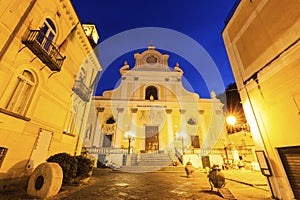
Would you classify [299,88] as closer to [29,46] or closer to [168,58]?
[29,46]

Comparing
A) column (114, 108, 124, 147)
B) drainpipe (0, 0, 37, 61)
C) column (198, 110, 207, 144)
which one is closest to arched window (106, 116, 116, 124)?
column (114, 108, 124, 147)

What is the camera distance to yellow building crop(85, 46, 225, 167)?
672 inches

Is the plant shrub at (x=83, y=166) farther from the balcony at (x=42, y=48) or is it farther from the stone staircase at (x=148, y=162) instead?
the stone staircase at (x=148, y=162)

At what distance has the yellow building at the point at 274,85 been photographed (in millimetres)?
3896

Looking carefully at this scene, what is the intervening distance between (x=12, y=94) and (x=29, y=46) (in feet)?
6.26

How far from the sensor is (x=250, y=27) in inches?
217

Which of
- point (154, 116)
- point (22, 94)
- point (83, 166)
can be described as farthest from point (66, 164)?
point (154, 116)

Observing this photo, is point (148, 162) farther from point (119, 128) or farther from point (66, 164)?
point (66, 164)

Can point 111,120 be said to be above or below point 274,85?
above

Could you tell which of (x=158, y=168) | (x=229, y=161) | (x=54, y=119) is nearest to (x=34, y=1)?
(x=54, y=119)

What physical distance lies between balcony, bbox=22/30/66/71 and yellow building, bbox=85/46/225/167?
36.8 feet

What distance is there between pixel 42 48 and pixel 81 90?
13.5ft

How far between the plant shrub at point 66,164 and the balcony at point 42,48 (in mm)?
4014

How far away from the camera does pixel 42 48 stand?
219 inches
